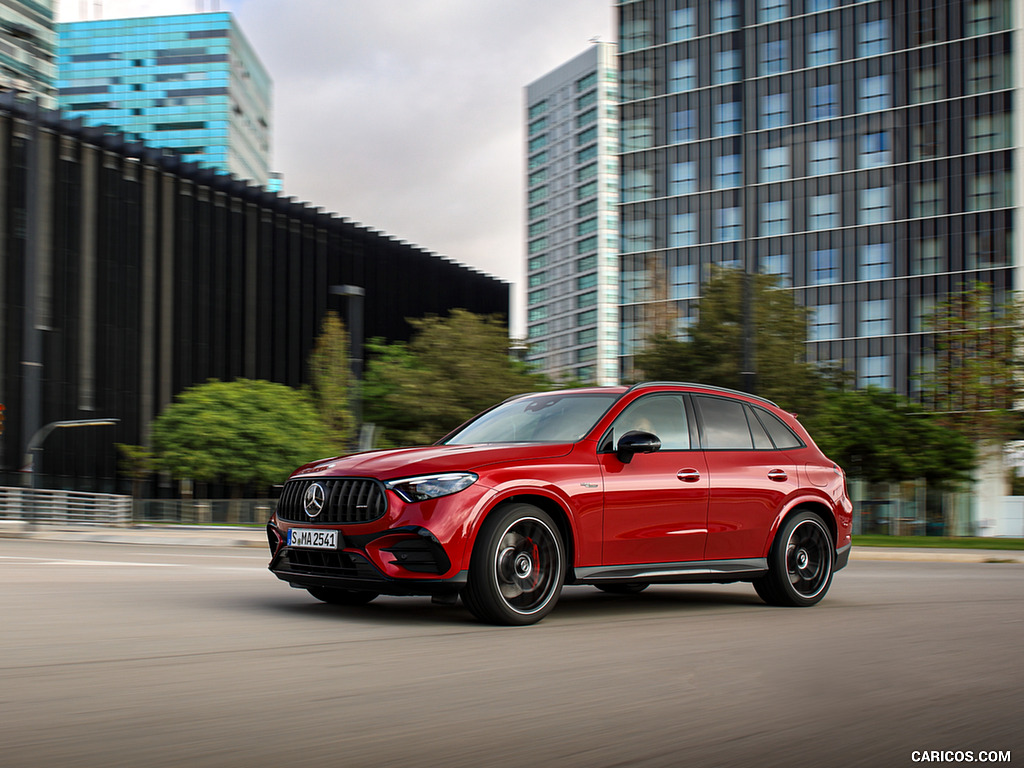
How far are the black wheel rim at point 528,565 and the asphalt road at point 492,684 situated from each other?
0.89 feet

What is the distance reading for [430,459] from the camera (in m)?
7.36

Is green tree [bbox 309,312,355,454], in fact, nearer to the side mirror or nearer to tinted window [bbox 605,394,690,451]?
tinted window [bbox 605,394,690,451]

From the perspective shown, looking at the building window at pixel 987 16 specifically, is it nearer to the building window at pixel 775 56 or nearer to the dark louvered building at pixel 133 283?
the building window at pixel 775 56

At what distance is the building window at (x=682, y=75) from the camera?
77.8m

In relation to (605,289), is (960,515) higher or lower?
lower

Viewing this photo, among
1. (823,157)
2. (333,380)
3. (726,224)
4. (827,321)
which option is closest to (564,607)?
(333,380)

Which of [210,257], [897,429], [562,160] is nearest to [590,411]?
[897,429]

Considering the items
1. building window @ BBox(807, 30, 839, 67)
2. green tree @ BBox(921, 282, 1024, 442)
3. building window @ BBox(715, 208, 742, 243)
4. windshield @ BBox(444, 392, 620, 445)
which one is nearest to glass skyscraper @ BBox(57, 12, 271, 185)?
building window @ BBox(715, 208, 742, 243)

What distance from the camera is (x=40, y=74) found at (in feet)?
283

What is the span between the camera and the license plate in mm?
7383

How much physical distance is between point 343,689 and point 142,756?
4.49 ft

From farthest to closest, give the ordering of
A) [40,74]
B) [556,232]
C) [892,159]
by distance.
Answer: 1. [556,232]
2. [40,74]
3. [892,159]

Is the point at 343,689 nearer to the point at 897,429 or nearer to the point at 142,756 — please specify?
the point at 142,756

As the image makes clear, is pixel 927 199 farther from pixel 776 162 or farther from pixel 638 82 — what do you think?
pixel 638 82
